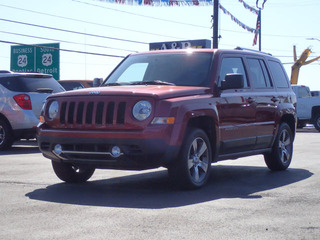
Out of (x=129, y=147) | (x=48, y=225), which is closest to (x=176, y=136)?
(x=129, y=147)

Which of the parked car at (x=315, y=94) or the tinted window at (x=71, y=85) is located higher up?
the tinted window at (x=71, y=85)

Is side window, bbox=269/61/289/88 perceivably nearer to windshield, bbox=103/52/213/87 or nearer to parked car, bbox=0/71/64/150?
windshield, bbox=103/52/213/87

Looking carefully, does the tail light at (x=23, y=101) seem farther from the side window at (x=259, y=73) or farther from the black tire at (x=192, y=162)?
the black tire at (x=192, y=162)

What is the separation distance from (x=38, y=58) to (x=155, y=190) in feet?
88.0

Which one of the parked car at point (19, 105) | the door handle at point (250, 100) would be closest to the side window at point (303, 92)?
the parked car at point (19, 105)

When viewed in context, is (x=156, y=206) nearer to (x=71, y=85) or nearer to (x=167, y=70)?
(x=167, y=70)

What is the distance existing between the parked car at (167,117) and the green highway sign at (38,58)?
24373 mm

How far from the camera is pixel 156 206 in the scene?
253 inches

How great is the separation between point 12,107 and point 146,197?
7372 millimetres

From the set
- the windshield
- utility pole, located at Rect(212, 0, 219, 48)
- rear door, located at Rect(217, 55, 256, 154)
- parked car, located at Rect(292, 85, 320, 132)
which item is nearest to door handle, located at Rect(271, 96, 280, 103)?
rear door, located at Rect(217, 55, 256, 154)

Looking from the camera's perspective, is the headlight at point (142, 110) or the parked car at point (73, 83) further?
the parked car at point (73, 83)

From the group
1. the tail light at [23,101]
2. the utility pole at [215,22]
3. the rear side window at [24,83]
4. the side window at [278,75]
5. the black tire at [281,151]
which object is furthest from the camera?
the utility pole at [215,22]

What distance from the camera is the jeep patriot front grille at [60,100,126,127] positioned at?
7.22 meters

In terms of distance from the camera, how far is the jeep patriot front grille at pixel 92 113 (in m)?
7.22
